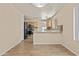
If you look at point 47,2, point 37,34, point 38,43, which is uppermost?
point 47,2

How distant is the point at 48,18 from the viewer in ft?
27.3

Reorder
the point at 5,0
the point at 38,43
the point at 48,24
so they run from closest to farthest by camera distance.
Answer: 1. the point at 5,0
2. the point at 38,43
3. the point at 48,24

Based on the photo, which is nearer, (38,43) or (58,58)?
(58,58)

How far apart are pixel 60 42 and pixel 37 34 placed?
128cm

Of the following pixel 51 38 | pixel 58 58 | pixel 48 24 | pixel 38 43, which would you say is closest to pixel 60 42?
pixel 51 38

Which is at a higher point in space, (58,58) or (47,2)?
(47,2)

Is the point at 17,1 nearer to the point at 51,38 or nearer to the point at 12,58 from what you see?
the point at 12,58

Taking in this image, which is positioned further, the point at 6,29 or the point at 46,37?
the point at 46,37

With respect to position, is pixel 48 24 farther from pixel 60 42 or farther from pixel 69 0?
pixel 69 0

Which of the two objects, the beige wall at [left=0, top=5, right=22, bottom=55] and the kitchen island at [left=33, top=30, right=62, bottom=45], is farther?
the kitchen island at [left=33, top=30, right=62, bottom=45]

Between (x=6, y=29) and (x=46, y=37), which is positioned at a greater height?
(x=6, y=29)

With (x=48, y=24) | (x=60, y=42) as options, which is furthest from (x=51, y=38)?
(x=48, y=24)

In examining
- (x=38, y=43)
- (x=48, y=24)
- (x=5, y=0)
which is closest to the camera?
(x=5, y=0)

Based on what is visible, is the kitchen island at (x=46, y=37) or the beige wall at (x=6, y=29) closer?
the beige wall at (x=6, y=29)
